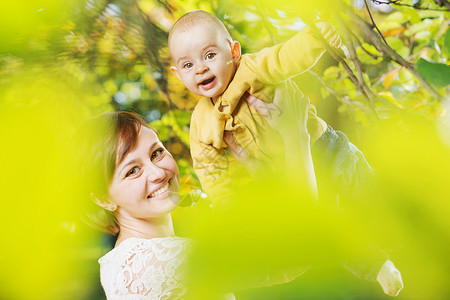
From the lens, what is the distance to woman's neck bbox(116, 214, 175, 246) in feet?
1.02

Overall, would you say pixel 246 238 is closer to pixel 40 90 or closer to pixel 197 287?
pixel 197 287

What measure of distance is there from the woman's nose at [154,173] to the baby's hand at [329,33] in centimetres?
13

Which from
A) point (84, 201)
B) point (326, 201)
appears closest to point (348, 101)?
point (326, 201)

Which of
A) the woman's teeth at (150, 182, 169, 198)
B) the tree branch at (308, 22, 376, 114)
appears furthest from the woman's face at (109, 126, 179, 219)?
the tree branch at (308, 22, 376, 114)

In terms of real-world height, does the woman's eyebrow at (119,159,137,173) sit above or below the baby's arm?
below

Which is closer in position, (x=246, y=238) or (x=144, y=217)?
(x=246, y=238)

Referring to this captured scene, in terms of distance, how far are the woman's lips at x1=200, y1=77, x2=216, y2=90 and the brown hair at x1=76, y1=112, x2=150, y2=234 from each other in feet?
0.19

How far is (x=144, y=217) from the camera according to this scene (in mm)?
305

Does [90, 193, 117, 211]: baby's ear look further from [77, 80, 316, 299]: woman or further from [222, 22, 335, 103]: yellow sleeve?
[222, 22, 335, 103]: yellow sleeve

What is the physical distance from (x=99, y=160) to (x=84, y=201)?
0.11ft

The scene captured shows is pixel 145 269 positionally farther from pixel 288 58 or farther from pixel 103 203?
pixel 288 58

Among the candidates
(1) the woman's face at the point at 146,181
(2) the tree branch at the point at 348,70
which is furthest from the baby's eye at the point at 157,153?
(2) the tree branch at the point at 348,70

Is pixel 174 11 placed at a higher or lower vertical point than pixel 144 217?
higher

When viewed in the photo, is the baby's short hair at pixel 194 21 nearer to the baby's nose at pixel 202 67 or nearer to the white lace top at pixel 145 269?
the baby's nose at pixel 202 67
